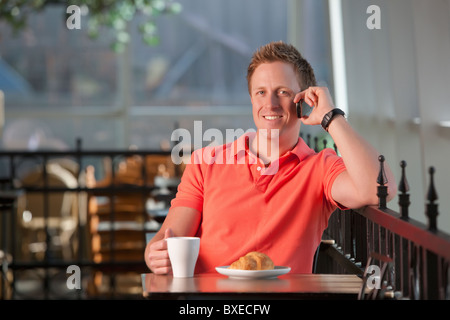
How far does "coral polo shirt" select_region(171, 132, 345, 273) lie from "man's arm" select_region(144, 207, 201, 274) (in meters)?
0.02

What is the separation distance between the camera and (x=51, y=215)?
22.1 ft

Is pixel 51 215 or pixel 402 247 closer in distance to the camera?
pixel 402 247

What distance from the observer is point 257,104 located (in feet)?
6.82

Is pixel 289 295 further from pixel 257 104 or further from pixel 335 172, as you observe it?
pixel 257 104

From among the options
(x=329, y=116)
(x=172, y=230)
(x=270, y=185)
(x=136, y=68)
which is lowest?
(x=172, y=230)

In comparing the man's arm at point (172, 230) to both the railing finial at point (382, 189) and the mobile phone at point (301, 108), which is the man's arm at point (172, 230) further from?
the railing finial at point (382, 189)

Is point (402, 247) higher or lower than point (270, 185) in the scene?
lower

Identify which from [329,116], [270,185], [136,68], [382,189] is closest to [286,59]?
[329,116]

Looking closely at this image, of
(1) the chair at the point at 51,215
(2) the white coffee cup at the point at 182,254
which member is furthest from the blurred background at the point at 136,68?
(2) the white coffee cup at the point at 182,254

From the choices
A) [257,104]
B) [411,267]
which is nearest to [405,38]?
[257,104]

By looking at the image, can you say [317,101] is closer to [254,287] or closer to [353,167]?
[353,167]

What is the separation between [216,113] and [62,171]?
179 cm

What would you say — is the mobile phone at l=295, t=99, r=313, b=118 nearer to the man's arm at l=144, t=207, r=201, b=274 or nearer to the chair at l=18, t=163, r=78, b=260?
the man's arm at l=144, t=207, r=201, b=274

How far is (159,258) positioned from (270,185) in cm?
39
